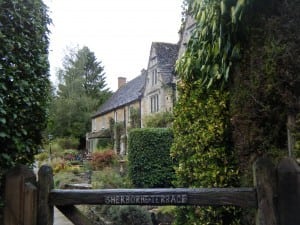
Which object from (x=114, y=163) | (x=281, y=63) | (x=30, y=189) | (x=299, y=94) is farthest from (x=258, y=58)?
(x=114, y=163)

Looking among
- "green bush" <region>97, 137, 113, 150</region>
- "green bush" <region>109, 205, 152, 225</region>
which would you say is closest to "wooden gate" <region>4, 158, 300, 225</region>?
"green bush" <region>109, 205, 152, 225</region>

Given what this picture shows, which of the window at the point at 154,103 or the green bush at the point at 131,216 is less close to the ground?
the window at the point at 154,103

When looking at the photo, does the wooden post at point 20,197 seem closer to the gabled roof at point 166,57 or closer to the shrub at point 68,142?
the gabled roof at point 166,57

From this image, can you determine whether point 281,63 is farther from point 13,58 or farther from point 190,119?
point 13,58

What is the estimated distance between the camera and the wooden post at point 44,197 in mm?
3094

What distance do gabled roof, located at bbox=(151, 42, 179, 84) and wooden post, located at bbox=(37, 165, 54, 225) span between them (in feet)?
78.5

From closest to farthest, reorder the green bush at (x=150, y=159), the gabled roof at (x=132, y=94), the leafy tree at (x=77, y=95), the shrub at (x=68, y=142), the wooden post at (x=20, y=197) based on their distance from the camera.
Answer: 1. the wooden post at (x=20, y=197)
2. the green bush at (x=150, y=159)
3. the gabled roof at (x=132, y=94)
4. the shrub at (x=68, y=142)
5. the leafy tree at (x=77, y=95)

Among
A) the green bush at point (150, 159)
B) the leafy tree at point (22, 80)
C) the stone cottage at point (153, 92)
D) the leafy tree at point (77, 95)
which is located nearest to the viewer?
the leafy tree at point (22, 80)

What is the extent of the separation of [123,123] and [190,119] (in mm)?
30017

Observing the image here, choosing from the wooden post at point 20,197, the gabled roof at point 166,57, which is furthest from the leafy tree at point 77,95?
the wooden post at point 20,197

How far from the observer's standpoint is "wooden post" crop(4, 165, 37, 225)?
10.1 ft

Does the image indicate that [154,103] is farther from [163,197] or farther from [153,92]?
[163,197]

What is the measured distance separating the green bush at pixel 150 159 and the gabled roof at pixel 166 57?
38.1 ft

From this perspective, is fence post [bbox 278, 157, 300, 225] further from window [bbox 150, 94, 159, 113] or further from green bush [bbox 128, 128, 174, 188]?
window [bbox 150, 94, 159, 113]
